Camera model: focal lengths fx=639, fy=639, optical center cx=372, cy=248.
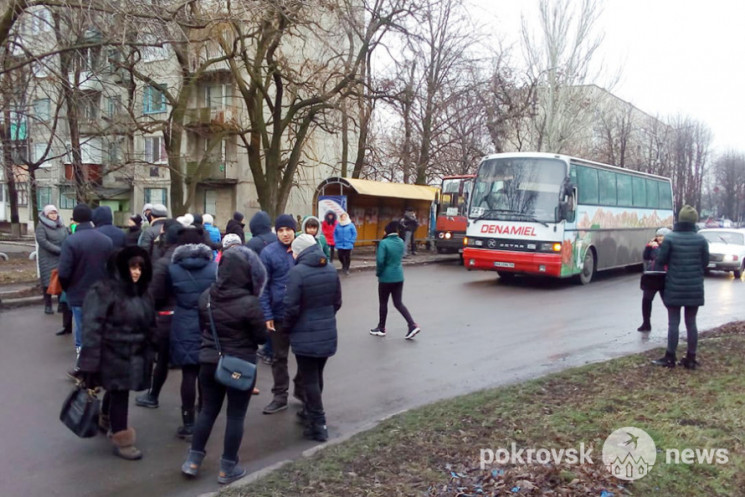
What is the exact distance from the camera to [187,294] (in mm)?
5398

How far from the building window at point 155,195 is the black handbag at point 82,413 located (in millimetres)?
37581

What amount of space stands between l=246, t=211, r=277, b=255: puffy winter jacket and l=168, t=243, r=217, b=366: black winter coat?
76.6 inches

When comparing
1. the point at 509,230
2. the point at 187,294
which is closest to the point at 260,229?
the point at 187,294

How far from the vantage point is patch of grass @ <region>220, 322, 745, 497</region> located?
13.5 ft

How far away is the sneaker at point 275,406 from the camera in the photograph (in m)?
6.08

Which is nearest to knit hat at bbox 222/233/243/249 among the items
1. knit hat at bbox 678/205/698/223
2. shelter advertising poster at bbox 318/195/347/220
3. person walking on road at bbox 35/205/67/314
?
knit hat at bbox 678/205/698/223

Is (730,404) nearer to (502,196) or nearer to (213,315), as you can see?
(213,315)

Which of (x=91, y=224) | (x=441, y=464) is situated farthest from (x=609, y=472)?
(x=91, y=224)

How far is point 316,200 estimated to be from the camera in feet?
80.0

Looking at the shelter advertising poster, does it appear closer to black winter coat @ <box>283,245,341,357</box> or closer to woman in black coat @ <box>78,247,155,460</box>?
black winter coat @ <box>283,245,341,357</box>

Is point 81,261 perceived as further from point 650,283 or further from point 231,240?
point 650,283

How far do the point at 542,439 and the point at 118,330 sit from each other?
331 cm

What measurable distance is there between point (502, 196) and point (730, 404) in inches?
421

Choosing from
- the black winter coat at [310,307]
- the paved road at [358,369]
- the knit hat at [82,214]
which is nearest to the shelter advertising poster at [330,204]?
the paved road at [358,369]
